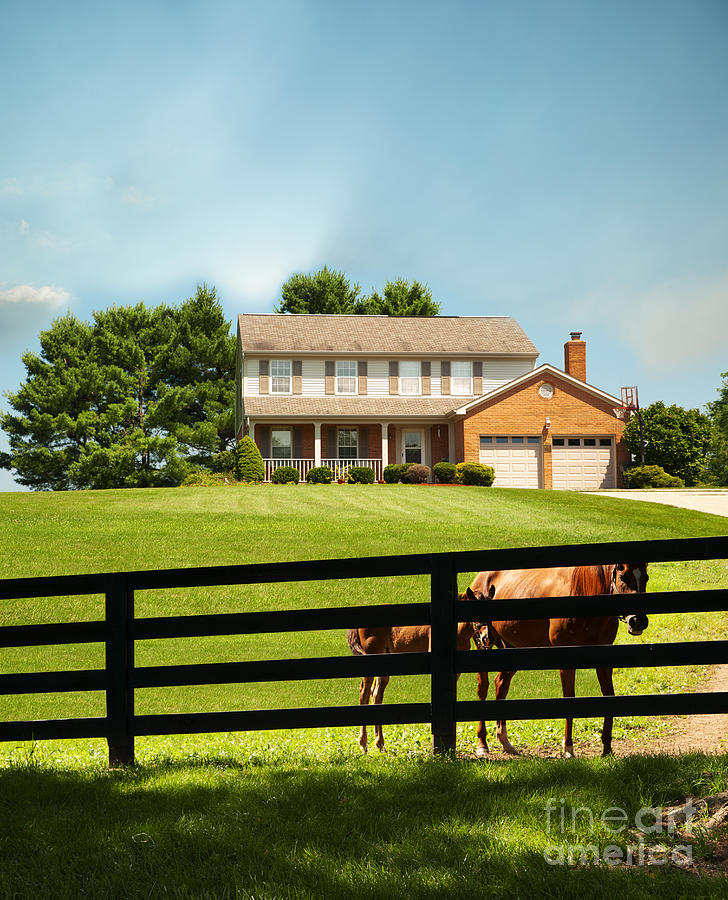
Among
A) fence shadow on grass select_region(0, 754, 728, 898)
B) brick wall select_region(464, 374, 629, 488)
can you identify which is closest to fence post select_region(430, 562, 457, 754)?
fence shadow on grass select_region(0, 754, 728, 898)

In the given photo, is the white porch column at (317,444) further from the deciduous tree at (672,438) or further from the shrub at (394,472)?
the deciduous tree at (672,438)

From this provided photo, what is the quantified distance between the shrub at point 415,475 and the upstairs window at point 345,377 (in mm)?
6211

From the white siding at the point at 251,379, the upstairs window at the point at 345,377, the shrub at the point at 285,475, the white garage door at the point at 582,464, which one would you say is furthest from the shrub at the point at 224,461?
the white garage door at the point at 582,464

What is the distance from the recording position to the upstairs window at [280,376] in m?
36.0

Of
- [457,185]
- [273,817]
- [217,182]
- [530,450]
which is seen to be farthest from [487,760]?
[530,450]

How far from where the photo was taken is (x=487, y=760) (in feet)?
14.8

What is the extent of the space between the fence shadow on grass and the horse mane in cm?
121

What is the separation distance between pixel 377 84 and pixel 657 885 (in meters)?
15.5

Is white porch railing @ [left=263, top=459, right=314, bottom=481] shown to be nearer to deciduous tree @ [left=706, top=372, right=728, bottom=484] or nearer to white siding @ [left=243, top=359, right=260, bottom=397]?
white siding @ [left=243, top=359, right=260, bottom=397]

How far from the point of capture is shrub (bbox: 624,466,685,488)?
104ft

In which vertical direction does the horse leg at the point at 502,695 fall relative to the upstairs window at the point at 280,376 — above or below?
below

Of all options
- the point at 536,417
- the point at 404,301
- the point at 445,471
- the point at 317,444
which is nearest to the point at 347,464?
the point at 317,444

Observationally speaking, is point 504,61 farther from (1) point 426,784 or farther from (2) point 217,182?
(1) point 426,784

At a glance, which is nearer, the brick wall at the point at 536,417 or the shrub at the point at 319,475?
the shrub at the point at 319,475
